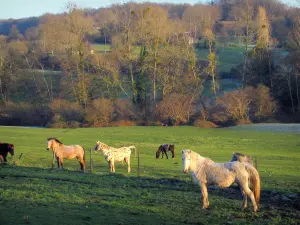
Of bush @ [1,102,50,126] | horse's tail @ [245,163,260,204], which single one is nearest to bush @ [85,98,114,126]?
bush @ [1,102,50,126]

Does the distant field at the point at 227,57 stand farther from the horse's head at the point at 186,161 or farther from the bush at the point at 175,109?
the horse's head at the point at 186,161

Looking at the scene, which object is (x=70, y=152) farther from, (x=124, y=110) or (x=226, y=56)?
(x=226, y=56)

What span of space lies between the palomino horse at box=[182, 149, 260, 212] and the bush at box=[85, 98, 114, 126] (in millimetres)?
48385

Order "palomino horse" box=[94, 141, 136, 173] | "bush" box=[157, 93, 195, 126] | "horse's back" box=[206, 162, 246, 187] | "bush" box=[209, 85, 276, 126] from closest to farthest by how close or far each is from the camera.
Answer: "horse's back" box=[206, 162, 246, 187]
"palomino horse" box=[94, 141, 136, 173]
"bush" box=[209, 85, 276, 126]
"bush" box=[157, 93, 195, 126]

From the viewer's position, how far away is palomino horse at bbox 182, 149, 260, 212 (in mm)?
13234

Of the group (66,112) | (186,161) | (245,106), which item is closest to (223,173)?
(186,161)

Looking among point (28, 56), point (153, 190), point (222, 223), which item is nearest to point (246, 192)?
point (222, 223)

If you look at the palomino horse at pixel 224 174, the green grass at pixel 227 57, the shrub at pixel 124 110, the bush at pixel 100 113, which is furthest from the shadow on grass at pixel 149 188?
the green grass at pixel 227 57

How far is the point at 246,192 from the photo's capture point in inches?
516

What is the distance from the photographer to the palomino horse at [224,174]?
43.4 ft

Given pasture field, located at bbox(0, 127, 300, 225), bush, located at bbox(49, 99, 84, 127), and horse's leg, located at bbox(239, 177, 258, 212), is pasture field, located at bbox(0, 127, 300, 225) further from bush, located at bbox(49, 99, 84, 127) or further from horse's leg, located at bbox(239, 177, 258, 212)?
bush, located at bbox(49, 99, 84, 127)

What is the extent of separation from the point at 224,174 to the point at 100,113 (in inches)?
1972

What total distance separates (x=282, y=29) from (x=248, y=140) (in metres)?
55.6

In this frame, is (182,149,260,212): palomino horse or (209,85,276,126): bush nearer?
(182,149,260,212): palomino horse
